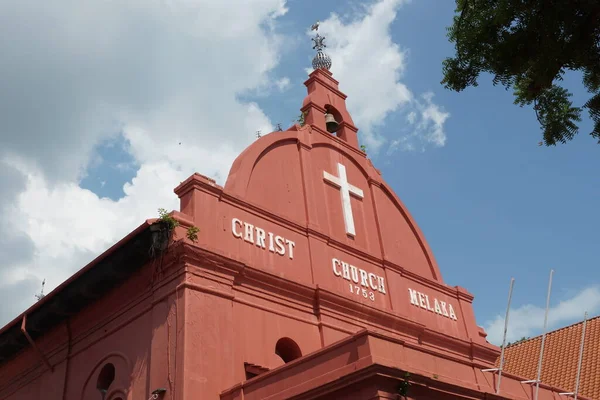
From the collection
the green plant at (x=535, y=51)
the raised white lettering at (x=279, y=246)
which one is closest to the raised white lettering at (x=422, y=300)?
the raised white lettering at (x=279, y=246)

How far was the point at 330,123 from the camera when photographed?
1627 centimetres

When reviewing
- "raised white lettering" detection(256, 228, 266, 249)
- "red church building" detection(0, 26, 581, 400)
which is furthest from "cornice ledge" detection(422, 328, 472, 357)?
"raised white lettering" detection(256, 228, 266, 249)

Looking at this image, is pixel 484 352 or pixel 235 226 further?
pixel 484 352

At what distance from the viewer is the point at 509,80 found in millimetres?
6449

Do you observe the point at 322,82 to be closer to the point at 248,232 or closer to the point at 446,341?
the point at 248,232

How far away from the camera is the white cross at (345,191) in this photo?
47.4 feet

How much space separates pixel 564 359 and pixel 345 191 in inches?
382

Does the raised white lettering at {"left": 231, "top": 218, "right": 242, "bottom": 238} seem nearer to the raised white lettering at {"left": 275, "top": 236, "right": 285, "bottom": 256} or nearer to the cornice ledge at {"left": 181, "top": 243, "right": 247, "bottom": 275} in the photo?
the cornice ledge at {"left": 181, "top": 243, "right": 247, "bottom": 275}

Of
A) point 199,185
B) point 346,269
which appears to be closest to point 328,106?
point 346,269

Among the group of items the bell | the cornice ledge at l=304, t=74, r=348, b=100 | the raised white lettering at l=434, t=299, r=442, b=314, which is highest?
the cornice ledge at l=304, t=74, r=348, b=100

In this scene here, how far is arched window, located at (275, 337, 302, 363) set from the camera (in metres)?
11.7

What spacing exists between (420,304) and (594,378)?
21.5 ft

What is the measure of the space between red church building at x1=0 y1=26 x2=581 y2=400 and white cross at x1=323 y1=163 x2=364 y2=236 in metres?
0.03

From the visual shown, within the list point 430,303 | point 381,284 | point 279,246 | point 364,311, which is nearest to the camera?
point 279,246
